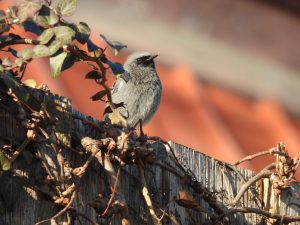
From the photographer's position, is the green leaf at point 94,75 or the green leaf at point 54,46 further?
the green leaf at point 94,75

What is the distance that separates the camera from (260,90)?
809cm

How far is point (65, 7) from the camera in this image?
3990 millimetres

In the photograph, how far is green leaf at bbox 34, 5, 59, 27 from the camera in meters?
3.94

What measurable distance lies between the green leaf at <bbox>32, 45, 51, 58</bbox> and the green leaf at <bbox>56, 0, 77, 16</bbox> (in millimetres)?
135

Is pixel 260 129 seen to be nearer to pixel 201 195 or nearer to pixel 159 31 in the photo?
pixel 159 31

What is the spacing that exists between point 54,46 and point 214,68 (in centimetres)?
414

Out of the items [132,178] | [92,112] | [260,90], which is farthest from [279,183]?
[260,90]

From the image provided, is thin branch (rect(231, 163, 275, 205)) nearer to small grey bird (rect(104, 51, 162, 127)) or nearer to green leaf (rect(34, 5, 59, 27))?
green leaf (rect(34, 5, 59, 27))

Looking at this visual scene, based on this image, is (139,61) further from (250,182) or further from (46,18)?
(46,18)

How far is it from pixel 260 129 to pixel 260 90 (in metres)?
0.97

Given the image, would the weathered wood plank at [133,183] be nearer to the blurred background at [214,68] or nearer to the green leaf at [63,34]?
the green leaf at [63,34]

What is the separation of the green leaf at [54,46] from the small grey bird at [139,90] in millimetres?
2394

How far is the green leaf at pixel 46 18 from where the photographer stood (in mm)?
3941

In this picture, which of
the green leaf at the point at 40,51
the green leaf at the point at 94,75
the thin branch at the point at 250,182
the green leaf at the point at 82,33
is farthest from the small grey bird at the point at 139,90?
the green leaf at the point at 40,51
